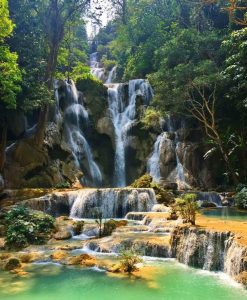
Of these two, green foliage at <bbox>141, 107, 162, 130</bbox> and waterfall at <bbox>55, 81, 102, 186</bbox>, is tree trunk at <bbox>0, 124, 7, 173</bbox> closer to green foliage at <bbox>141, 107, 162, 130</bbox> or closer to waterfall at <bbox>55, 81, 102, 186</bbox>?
waterfall at <bbox>55, 81, 102, 186</bbox>

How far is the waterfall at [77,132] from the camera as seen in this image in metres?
27.4

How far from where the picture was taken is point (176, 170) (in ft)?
86.9

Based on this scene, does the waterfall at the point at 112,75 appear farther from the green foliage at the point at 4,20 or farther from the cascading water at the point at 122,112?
the green foliage at the point at 4,20

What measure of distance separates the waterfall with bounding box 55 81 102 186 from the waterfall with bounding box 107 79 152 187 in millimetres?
1636

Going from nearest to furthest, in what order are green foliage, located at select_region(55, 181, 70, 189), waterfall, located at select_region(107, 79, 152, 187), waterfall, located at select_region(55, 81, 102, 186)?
1. green foliage, located at select_region(55, 181, 70, 189)
2. waterfall, located at select_region(55, 81, 102, 186)
3. waterfall, located at select_region(107, 79, 152, 187)

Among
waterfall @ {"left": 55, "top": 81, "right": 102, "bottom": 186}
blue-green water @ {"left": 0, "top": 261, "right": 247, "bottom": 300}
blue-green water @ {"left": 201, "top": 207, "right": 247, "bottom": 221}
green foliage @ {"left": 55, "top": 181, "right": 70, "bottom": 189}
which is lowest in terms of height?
blue-green water @ {"left": 0, "top": 261, "right": 247, "bottom": 300}

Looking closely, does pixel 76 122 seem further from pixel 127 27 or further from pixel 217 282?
pixel 217 282

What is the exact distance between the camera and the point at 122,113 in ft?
99.0

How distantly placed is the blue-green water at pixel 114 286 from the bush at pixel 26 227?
9.47ft

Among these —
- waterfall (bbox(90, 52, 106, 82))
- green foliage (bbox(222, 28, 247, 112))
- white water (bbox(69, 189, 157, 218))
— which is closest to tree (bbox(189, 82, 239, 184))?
green foliage (bbox(222, 28, 247, 112))

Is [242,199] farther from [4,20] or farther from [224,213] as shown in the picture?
[4,20]

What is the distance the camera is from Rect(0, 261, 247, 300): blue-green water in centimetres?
847

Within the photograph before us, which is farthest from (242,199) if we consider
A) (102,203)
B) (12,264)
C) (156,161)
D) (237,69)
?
(12,264)

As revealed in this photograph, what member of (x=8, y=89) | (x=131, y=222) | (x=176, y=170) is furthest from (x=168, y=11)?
(x=131, y=222)
